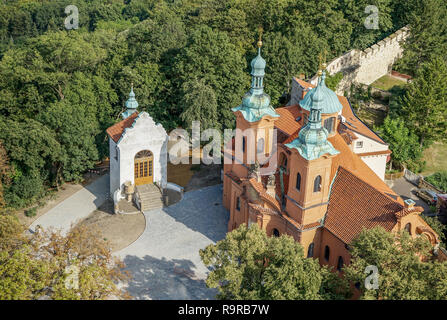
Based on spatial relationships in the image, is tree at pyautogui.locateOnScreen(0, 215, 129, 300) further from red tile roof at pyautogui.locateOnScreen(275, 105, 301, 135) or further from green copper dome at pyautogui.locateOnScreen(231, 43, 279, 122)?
red tile roof at pyautogui.locateOnScreen(275, 105, 301, 135)

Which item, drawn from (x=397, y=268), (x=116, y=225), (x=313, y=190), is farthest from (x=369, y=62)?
(x=397, y=268)

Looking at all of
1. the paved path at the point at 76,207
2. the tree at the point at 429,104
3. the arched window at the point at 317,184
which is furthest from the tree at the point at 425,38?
the paved path at the point at 76,207

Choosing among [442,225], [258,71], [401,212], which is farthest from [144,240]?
[442,225]

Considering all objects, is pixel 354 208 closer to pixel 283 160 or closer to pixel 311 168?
pixel 311 168

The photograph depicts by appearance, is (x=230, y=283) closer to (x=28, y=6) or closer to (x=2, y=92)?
(x=2, y=92)

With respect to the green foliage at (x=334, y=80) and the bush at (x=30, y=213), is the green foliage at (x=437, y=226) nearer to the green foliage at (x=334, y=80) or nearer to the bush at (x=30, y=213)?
the green foliage at (x=334, y=80)
